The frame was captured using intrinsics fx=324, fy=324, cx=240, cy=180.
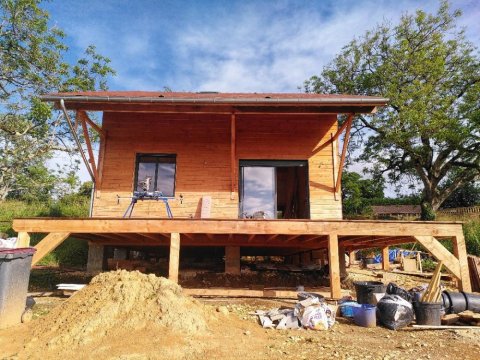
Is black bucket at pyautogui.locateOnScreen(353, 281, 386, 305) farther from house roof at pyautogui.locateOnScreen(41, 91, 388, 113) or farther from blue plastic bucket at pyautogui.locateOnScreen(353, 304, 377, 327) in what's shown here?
house roof at pyautogui.locateOnScreen(41, 91, 388, 113)

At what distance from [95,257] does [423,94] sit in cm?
1987

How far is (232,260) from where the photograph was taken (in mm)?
8695

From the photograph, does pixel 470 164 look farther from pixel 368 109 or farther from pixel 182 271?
pixel 182 271

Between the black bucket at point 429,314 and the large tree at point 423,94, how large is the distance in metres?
16.2

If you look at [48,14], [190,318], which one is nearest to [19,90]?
[48,14]

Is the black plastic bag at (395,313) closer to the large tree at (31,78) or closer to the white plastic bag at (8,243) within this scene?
the white plastic bag at (8,243)

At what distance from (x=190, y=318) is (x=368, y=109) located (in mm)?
6455

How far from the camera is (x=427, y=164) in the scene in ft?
71.9

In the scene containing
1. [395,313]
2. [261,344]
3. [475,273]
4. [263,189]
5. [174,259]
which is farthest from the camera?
[263,189]

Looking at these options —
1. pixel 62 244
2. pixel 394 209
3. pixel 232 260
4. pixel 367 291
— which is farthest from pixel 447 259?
pixel 394 209

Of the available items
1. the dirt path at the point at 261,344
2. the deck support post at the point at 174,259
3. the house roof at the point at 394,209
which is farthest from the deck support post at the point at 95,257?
the house roof at the point at 394,209

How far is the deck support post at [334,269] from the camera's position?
6082 mm

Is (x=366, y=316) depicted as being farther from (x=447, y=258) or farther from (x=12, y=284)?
(x=12, y=284)

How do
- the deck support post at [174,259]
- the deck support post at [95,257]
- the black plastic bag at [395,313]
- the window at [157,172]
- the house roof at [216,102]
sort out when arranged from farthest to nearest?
1. the window at [157,172]
2. the deck support post at [95,257]
3. the house roof at [216,102]
4. the deck support post at [174,259]
5. the black plastic bag at [395,313]
